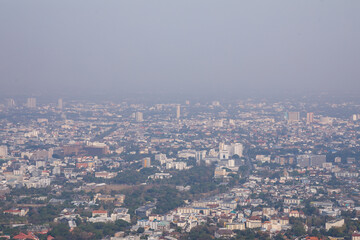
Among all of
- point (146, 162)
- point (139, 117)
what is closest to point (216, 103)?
point (139, 117)

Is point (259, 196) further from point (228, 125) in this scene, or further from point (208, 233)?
point (228, 125)

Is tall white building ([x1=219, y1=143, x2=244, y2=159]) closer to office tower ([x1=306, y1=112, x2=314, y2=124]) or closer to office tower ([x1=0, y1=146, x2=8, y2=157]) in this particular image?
office tower ([x1=0, y1=146, x2=8, y2=157])

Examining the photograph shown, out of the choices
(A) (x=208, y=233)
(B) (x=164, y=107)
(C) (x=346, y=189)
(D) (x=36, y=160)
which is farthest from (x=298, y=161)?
(B) (x=164, y=107)

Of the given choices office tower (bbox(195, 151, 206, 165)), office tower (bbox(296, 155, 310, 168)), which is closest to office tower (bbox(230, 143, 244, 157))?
office tower (bbox(195, 151, 206, 165))

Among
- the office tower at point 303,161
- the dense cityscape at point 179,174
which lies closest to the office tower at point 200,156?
the dense cityscape at point 179,174

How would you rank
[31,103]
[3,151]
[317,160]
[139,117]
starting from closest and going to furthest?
[317,160]
[3,151]
[139,117]
[31,103]

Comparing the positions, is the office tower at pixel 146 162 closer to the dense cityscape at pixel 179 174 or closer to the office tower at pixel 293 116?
the dense cityscape at pixel 179 174

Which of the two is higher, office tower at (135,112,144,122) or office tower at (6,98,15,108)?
office tower at (6,98,15,108)

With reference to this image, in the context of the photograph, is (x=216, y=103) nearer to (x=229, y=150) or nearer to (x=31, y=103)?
(x=31, y=103)

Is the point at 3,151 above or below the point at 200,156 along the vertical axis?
above
